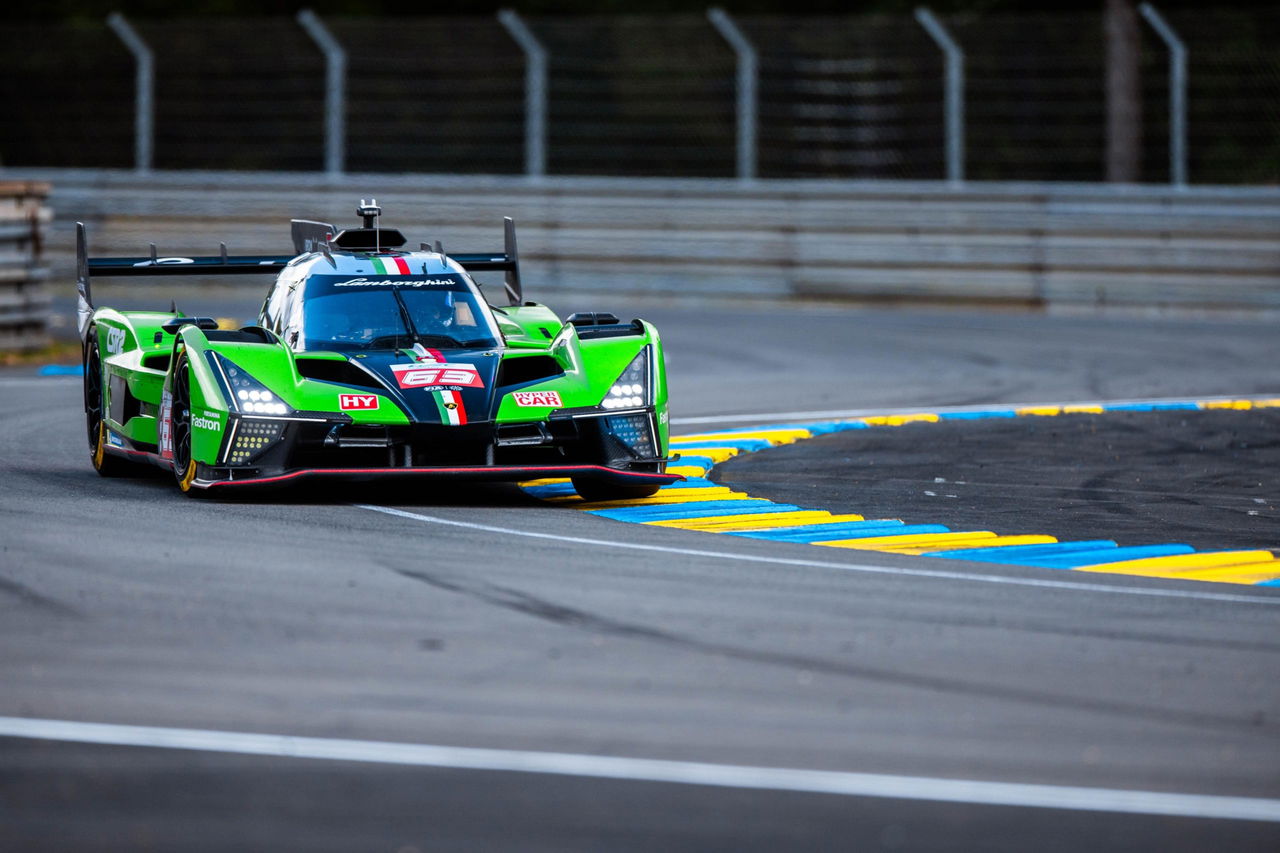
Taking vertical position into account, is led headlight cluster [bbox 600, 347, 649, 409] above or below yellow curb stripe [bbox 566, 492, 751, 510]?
above

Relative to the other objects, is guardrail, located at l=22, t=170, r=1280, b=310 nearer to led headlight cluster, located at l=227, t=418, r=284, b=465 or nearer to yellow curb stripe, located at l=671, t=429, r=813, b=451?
yellow curb stripe, located at l=671, t=429, r=813, b=451

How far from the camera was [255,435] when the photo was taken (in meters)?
9.43

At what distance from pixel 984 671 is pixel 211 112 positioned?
19560 mm

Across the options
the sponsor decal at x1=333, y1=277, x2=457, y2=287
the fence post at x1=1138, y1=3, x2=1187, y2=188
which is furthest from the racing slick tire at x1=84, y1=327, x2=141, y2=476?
the fence post at x1=1138, y1=3, x2=1187, y2=188

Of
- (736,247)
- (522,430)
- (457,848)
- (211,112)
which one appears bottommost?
(457,848)

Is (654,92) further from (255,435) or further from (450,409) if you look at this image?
(255,435)

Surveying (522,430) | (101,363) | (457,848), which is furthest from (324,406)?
(457,848)

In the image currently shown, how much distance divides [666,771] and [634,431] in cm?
489

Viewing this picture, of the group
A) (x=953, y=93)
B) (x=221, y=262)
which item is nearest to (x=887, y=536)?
(x=221, y=262)

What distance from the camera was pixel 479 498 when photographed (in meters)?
10.2

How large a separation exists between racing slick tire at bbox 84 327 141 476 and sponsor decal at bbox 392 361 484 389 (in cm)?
212

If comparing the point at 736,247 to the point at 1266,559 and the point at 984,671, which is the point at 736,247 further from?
the point at 984,671

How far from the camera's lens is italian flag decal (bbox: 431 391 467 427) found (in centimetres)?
955

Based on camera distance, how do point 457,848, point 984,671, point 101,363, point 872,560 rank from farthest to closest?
point 101,363 → point 872,560 → point 984,671 → point 457,848
